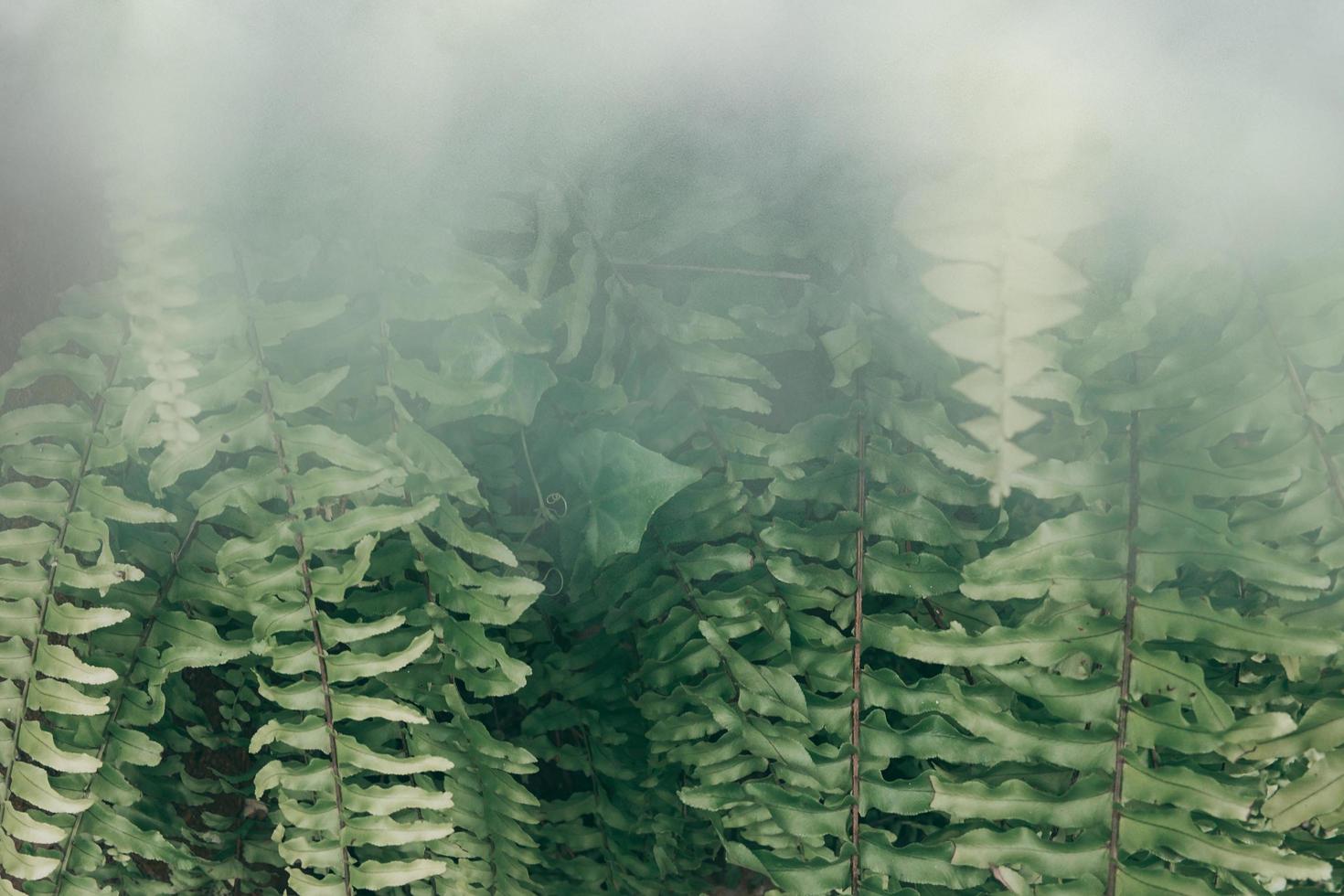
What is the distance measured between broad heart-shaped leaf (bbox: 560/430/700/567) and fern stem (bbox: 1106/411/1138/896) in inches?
11.7

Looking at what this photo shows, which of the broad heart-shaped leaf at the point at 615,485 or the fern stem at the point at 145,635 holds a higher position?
the broad heart-shaped leaf at the point at 615,485

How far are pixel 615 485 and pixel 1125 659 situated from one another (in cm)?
38

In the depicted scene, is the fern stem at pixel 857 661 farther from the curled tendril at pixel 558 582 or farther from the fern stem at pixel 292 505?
the fern stem at pixel 292 505

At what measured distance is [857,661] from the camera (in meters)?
0.76

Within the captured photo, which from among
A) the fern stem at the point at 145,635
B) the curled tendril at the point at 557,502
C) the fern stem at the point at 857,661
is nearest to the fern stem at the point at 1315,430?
the fern stem at the point at 857,661

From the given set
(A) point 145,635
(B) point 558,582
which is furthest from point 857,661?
(A) point 145,635

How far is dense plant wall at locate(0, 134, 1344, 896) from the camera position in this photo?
2.11 feet

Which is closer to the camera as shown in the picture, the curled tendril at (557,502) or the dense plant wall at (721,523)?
the dense plant wall at (721,523)

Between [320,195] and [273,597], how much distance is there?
0.31 metres

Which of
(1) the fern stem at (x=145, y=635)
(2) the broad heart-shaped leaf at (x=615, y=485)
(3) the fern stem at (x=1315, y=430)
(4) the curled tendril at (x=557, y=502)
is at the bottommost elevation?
(1) the fern stem at (x=145, y=635)

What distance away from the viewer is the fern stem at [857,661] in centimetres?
74

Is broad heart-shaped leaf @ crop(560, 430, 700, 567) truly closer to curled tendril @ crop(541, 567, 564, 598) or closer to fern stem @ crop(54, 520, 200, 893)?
curled tendril @ crop(541, 567, 564, 598)

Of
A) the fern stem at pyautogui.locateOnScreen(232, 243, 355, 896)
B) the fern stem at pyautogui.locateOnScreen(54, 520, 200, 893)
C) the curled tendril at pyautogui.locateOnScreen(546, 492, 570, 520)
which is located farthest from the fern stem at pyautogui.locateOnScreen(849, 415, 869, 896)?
the fern stem at pyautogui.locateOnScreen(54, 520, 200, 893)

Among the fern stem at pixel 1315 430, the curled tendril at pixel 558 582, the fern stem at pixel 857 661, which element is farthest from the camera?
the curled tendril at pixel 558 582
